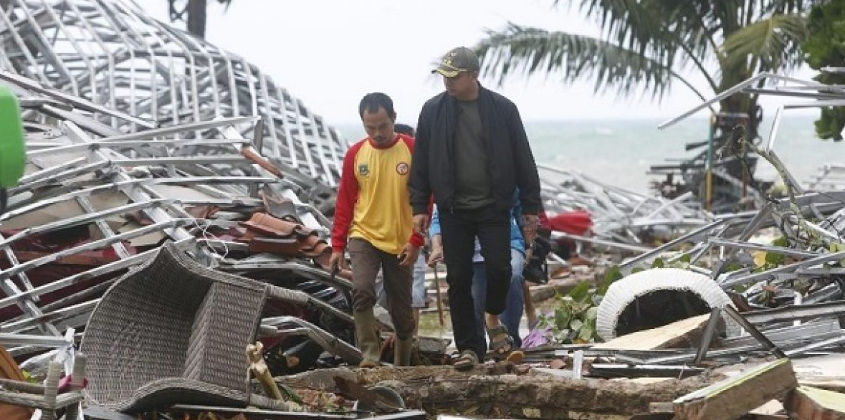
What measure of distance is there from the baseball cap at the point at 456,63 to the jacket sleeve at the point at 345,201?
2.29ft

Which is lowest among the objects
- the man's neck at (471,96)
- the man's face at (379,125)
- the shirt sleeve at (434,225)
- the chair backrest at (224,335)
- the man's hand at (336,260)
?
the chair backrest at (224,335)

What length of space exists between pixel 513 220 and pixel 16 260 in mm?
2954

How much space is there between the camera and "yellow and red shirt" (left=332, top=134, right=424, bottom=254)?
799 centimetres

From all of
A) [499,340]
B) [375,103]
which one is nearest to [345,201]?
[375,103]

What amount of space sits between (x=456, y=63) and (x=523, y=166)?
688mm

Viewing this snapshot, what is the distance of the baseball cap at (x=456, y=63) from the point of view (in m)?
7.69

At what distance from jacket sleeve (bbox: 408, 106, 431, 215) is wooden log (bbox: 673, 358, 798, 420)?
2.55 metres

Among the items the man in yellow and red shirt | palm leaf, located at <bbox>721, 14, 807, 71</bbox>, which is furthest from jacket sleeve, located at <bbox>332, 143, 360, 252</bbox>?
palm leaf, located at <bbox>721, 14, 807, 71</bbox>

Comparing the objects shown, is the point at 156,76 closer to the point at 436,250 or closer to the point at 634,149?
the point at 436,250

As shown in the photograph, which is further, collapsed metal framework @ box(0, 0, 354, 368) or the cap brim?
collapsed metal framework @ box(0, 0, 354, 368)

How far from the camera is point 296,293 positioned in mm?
7512

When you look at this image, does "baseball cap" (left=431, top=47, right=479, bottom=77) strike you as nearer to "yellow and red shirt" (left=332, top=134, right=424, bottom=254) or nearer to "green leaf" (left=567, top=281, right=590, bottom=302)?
"yellow and red shirt" (left=332, top=134, right=424, bottom=254)

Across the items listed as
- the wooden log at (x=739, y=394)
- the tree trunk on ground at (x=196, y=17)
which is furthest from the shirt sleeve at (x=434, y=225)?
the tree trunk on ground at (x=196, y=17)

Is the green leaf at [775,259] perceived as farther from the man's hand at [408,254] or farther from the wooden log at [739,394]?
the wooden log at [739,394]
